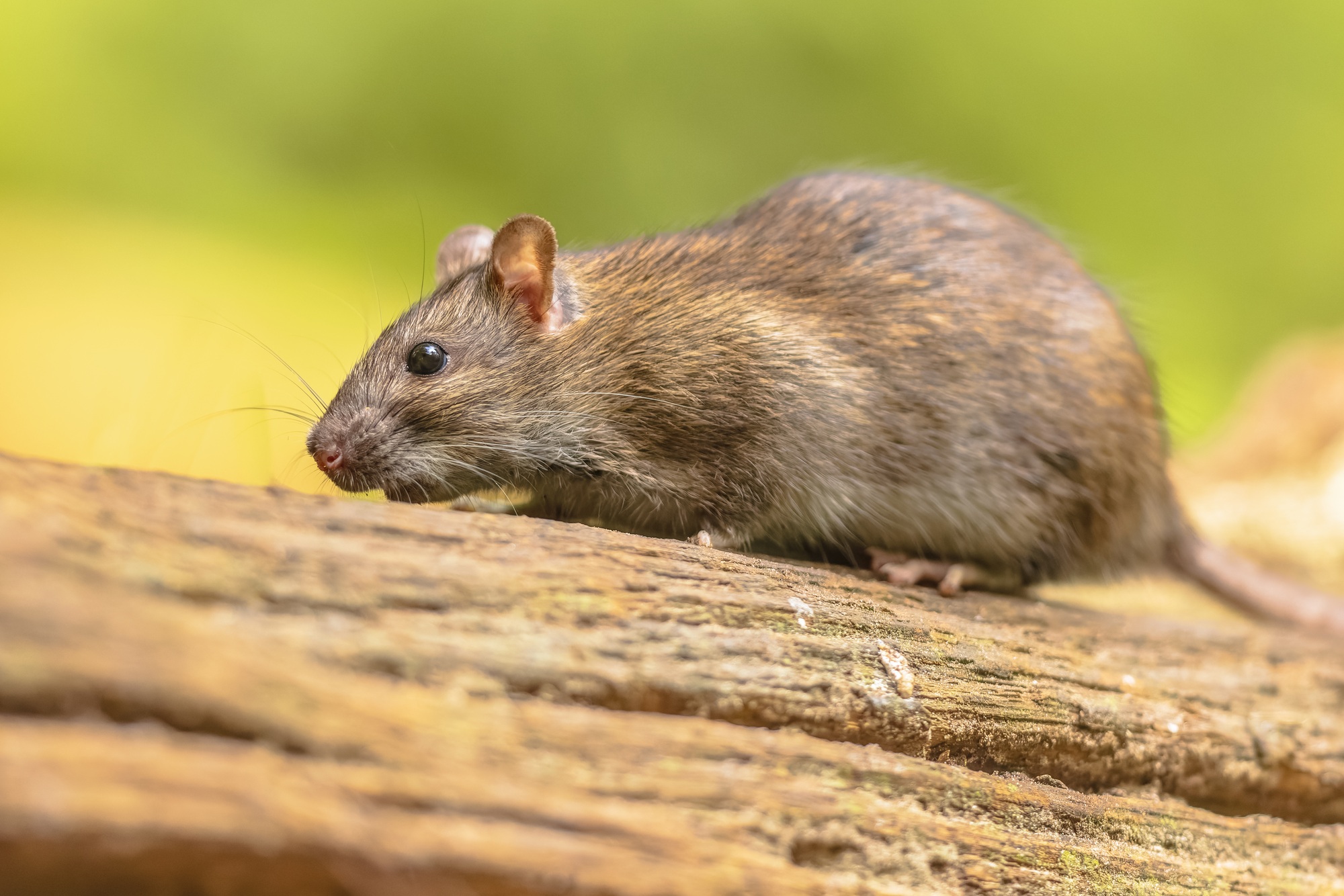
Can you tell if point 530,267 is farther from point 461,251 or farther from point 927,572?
point 927,572

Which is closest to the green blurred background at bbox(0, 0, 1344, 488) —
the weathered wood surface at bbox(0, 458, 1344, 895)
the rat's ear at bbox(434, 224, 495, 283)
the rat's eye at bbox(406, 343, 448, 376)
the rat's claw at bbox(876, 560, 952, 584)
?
the rat's ear at bbox(434, 224, 495, 283)

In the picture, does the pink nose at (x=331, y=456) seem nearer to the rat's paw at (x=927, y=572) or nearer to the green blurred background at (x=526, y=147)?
the green blurred background at (x=526, y=147)

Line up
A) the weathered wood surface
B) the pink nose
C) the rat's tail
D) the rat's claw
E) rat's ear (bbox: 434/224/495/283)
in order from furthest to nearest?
1. the rat's tail
2. rat's ear (bbox: 434/224/495/283)
3. the rat's claw
4. the pink nose
5. the weathered wood surface

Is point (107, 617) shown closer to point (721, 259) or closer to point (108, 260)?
point (721, 259)

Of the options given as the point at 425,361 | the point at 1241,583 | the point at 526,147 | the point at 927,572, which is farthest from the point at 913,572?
the point at 526,147

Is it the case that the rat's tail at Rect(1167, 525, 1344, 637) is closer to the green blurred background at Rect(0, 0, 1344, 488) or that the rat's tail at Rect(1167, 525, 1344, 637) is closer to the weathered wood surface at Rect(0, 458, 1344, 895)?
the green blurred background at Rect(0, 0, 1344, 488)

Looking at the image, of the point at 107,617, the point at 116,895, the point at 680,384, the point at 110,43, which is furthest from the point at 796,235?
the point at 110,43

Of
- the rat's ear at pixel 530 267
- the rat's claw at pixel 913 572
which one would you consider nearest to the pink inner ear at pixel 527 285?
the rat's ear at pixel 530 267
